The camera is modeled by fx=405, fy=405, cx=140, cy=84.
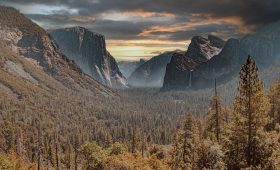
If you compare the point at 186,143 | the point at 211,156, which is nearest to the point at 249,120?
the point at 211,156

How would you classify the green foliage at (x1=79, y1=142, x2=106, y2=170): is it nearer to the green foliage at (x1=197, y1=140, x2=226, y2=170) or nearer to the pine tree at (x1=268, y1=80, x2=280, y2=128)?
the pine tree at (x1=268, y1=80, x2=280, y2=128)

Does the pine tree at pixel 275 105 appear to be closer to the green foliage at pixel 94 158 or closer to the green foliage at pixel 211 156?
the green foliage at pixel 211 156

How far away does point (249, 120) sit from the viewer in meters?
42.6

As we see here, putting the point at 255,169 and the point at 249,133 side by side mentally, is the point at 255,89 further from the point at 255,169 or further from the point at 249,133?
the point at 255,169

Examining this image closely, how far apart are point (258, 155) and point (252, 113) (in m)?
4.38

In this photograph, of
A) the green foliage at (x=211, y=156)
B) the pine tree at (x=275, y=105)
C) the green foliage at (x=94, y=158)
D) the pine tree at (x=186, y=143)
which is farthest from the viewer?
the green foliage at (x=94, y=158)

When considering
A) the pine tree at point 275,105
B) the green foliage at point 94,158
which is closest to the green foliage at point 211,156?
the pine tree at point 275,105

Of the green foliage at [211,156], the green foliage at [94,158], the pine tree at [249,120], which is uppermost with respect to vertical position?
the pine tree at [249,120]

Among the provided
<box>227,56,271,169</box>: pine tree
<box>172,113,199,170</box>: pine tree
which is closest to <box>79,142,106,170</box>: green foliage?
<box>172,113,199,170</box>: pine tree

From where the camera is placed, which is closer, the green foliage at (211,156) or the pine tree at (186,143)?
the green foliage at (211,156)

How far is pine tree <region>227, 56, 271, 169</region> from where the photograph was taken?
42000mm

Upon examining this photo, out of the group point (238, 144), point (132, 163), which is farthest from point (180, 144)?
point (238, 144)

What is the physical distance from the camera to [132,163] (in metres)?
73.7

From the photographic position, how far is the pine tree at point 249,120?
42000mm
